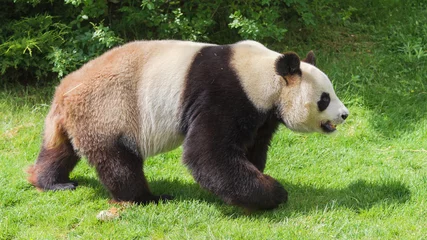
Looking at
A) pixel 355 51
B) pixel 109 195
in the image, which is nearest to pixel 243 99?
pixel 109 195

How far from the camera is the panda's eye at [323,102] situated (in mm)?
5273

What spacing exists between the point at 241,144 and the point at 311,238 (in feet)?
3.14

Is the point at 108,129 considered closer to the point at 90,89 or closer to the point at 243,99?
the point at 90,89

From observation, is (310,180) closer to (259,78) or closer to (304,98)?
(304,98)

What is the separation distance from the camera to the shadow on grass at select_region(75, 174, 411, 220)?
5332mm

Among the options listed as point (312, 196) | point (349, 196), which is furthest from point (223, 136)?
point (349, 196)

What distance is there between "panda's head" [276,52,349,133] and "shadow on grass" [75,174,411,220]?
684mm

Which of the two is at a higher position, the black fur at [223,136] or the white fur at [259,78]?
the white fur at [259,78]

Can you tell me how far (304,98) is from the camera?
17.1 ft

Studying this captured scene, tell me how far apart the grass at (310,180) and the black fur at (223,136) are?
25 centimetres

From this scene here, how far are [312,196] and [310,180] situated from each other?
0.42 m

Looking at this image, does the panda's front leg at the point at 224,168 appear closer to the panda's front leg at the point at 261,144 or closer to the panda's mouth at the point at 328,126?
the panda's front leg at the point at 261,144

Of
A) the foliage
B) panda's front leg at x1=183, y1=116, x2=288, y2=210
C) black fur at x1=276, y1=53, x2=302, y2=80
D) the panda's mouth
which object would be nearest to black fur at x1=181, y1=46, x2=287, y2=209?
panda's front leg at x1=183, y1=116, x2=288, y2=210

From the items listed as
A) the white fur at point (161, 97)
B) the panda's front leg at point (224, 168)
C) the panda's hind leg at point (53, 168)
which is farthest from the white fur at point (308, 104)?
the panda's hind leg at point (53, 168)
